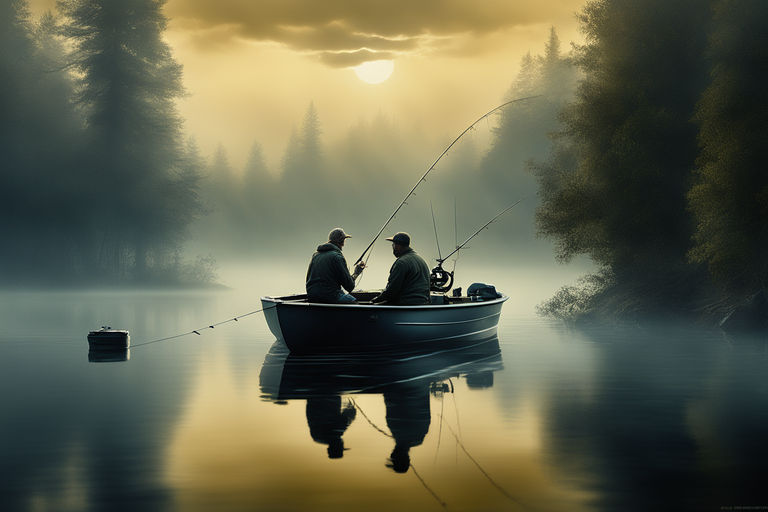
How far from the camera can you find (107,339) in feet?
56.0

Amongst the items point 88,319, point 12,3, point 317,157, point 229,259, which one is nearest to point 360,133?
point 317,157

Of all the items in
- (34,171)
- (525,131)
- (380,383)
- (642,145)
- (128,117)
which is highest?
(525,131)

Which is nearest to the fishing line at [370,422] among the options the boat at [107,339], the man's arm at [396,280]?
the man's arm at [396,280]

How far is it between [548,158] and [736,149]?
418 inches

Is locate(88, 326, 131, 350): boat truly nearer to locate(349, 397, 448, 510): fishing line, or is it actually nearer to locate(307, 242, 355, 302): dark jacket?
locate(307, 242, 355, 302): dark jacket

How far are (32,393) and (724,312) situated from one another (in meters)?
17.2

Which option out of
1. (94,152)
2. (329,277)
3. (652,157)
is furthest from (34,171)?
(329,277)

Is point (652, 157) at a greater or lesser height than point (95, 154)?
lesser

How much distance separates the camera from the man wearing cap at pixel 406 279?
1599 centimetres

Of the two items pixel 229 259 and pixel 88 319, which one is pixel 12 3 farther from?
pixel 229 259

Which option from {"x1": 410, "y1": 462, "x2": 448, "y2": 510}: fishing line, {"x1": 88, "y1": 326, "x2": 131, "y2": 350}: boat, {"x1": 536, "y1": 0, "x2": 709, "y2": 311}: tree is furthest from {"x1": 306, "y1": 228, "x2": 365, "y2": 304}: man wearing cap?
{"x1": 536, "y1": 0, "x2": 709, "y2": 311}: tree

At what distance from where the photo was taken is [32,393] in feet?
39.8

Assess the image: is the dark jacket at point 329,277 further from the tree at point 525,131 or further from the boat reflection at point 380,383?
the tree at point 525,131

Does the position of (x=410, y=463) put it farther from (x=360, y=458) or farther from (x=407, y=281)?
(x=407, y=281)
